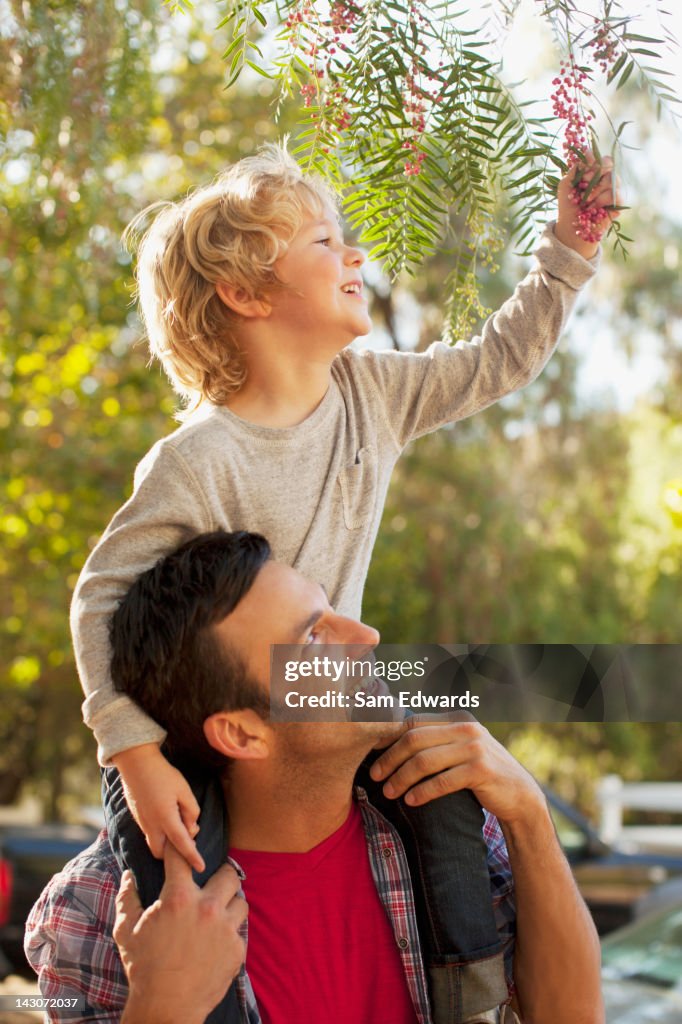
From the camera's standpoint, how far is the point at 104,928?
1.50 m

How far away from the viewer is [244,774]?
5.14 feet

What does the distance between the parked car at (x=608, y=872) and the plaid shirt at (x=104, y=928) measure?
4.62m

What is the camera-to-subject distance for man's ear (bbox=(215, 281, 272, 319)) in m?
1.65

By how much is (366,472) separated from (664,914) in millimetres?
2563

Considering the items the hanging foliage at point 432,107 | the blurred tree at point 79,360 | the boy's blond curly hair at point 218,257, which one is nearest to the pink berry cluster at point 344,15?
the hanging foliage at point 432,107

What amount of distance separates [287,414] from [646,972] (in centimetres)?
233

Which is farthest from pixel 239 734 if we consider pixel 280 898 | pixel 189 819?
pixel 280 898

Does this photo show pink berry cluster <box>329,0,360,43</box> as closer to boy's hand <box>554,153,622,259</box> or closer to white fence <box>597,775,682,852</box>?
boy's hand <box>554,153,622,259</box>

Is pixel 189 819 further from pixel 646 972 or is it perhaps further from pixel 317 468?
pixel 646 972

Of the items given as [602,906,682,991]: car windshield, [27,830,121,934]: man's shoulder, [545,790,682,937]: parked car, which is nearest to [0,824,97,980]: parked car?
[545,790,682,937]: parked car

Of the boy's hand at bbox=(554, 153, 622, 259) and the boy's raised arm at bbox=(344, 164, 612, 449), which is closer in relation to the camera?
the boy's hand at bbox=(554, 153, 622, 259)

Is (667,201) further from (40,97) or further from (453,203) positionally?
(453,203)

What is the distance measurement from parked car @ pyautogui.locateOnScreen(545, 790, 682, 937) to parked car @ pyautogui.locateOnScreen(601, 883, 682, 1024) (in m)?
2.48

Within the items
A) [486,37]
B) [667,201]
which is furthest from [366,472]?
[667,201]
